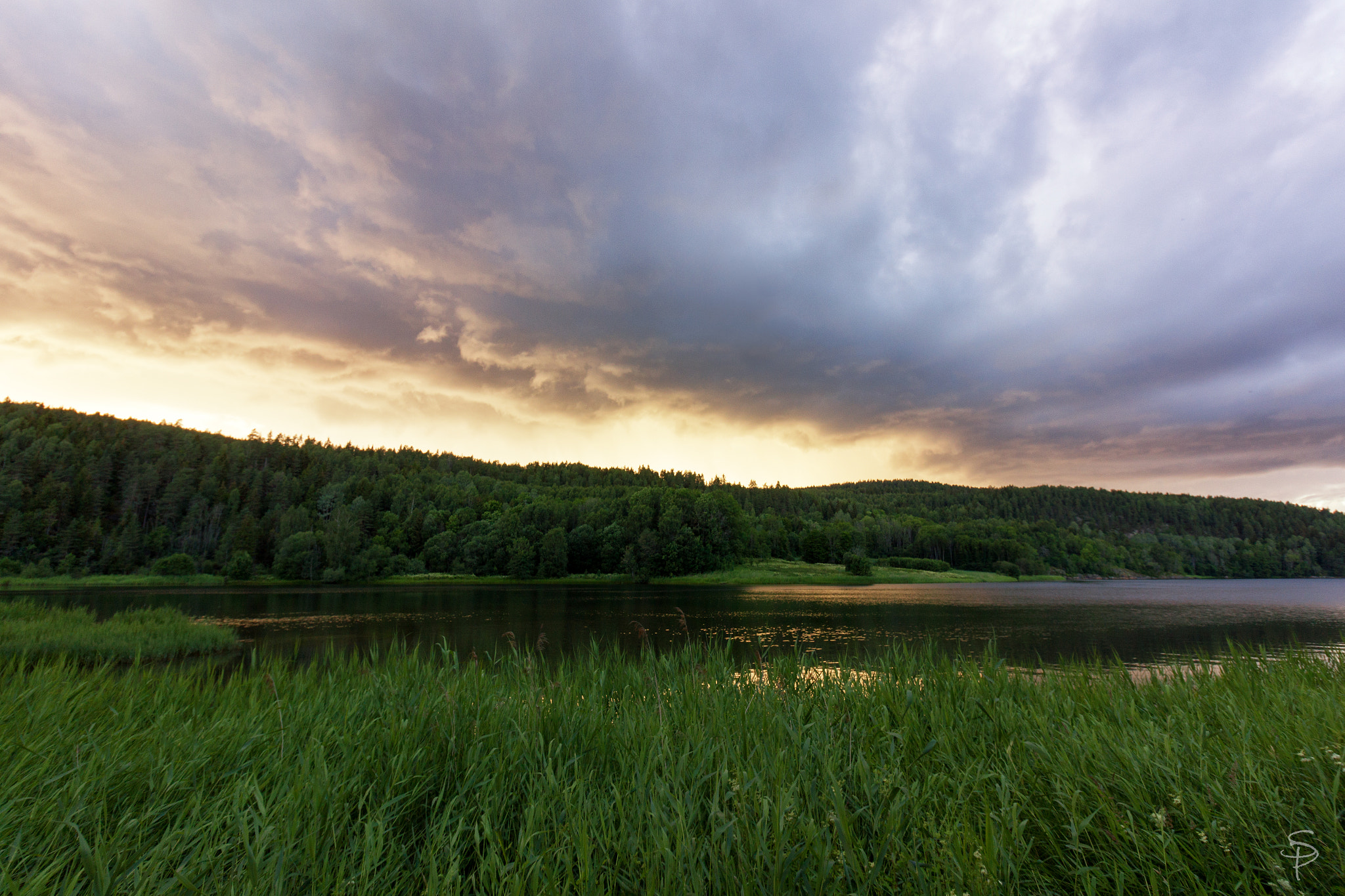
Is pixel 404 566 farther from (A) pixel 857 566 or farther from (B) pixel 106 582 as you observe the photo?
(A) pixel 857 566

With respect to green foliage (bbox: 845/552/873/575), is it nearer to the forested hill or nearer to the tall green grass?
the forested hill

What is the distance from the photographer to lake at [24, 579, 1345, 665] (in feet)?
108

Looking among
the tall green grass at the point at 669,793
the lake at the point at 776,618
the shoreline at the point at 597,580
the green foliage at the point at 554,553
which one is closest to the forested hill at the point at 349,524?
the green foliage at the point at 554,553

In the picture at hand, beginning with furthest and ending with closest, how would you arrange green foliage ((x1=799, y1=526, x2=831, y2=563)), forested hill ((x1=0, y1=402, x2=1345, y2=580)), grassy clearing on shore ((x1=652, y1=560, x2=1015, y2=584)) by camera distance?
green foliage ((x1=799, y1=526, x2=831, y2=563))
grassy clearing on shore ((x1=652, y1=560, x2=1015, y2=584))
forested hill ((x1=0, y1=402, x2=1345, y2=580))

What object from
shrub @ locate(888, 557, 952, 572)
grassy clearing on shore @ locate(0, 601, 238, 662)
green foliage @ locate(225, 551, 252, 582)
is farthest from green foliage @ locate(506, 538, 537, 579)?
shrub @ locate(888, 557, 952, 572)

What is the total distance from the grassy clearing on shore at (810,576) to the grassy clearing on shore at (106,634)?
89569mm

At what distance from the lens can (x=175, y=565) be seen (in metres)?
110

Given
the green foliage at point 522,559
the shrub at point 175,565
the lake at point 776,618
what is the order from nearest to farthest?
the lake at point 776,618 → the shrub at point 175,565 → the green foliage at point 522,559

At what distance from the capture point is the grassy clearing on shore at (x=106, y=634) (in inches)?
1032

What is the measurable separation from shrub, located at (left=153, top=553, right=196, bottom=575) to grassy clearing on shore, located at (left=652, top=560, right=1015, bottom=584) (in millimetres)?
95908

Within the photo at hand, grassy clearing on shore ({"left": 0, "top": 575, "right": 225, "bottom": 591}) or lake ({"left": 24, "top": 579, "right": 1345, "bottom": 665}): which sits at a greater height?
lake ({"left": 24, "top": 579, "right": 1345, "bottom": 665})

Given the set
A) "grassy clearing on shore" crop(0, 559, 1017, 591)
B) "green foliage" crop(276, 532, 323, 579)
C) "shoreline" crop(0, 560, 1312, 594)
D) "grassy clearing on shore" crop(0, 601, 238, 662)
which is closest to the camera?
"grassy clearing on shore" crop(0, 601, 238, 662)

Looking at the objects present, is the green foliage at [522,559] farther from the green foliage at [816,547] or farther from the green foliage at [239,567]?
the green foliage at [816,547]

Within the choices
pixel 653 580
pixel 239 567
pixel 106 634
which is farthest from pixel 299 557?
pixel 106 634
